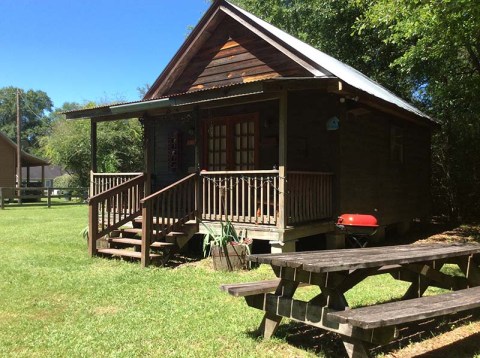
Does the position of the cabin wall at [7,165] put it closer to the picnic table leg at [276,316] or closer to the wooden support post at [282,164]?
the wooden support post at [282,164]

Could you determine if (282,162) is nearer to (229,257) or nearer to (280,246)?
(280,246)

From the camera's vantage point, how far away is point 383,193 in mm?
11500

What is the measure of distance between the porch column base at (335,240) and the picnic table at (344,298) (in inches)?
169

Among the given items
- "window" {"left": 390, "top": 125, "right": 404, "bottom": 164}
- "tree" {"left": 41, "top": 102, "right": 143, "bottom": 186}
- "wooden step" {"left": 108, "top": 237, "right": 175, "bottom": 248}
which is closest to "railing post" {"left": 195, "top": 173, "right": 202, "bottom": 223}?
"wooden step" {"left": 108, "top": 237, "right": 175, "bottom": 248}

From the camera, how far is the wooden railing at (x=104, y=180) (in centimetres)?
1049

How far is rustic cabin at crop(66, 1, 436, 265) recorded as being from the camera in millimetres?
8109

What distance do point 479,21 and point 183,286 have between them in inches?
267

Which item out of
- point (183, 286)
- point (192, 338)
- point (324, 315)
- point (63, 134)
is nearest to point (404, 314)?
point (324, 315)

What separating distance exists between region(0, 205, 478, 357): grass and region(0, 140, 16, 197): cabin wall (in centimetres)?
2746

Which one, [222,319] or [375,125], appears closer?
[222,319]

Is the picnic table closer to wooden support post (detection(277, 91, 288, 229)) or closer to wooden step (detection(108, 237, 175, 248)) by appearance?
wooden support post (detection(277, 91, 288, 229))

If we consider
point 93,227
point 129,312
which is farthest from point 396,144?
point 129,312

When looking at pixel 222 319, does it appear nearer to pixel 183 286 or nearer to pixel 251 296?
pixel 251 296

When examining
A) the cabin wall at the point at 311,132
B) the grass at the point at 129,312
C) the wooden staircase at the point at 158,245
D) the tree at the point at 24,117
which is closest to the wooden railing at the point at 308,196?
the cabin wall at the point at 311,132
